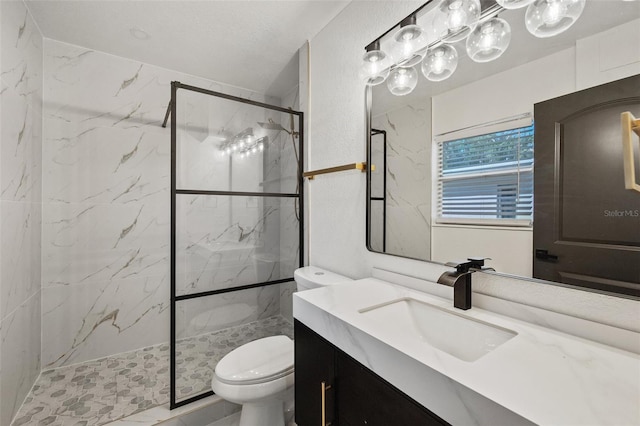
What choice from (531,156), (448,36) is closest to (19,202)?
(448,36)

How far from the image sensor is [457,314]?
0.90 metres

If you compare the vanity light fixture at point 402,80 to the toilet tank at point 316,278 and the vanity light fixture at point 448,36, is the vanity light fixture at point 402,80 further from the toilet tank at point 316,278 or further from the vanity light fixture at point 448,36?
the toilet tank at point 316,278

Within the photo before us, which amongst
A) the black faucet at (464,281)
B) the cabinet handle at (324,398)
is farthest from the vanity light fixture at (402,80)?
the cabinet handle at (324,398)

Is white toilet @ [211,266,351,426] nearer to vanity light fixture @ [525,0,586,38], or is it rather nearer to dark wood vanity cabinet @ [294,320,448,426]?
dark wood vanity cabinet @ [294,320,448,426]

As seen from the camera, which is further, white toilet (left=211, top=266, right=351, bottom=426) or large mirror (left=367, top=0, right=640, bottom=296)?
white toilet (left=211, top=266, right=351, bottom=426)

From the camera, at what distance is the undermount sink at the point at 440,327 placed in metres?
0.81

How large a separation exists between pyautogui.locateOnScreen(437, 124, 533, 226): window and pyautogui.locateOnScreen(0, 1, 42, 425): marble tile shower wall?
2.14 m

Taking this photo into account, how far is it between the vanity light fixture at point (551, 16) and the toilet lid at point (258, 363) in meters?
1.70

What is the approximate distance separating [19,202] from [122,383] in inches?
51.5

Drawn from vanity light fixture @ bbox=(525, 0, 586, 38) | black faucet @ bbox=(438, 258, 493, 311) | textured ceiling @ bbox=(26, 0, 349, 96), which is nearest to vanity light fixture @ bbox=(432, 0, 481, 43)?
vanity light fixture @ bbox=(525, 0, 586, 38)

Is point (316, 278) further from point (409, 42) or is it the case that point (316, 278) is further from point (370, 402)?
point (409, 42)

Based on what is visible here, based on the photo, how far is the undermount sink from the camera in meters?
0.81

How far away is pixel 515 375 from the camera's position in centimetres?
56

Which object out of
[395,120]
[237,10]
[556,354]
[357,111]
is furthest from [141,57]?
[556,354]
